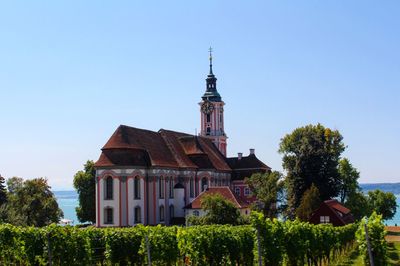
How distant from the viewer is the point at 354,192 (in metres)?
74.5

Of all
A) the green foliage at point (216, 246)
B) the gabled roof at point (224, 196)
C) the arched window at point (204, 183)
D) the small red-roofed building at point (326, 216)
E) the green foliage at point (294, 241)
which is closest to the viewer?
the green foliage at point (294, 241)

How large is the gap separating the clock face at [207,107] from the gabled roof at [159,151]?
561 cm

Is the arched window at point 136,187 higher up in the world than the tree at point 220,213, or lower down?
higher up

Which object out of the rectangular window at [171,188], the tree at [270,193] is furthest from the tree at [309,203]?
the rectangular window at [171,188]

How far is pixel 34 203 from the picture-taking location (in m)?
70.7

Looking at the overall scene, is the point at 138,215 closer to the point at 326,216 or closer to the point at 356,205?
the point at 326,216

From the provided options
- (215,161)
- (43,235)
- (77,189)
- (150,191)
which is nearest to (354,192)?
(215,161)

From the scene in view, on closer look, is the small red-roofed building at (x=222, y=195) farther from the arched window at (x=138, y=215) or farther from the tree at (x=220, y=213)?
the tree at (x=220, y=213)

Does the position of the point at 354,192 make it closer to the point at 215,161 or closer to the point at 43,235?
the point at 215,161

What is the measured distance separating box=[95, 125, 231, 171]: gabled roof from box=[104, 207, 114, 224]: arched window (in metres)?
4.76

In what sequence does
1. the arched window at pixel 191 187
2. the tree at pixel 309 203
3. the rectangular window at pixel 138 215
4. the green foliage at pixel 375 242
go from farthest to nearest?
the arched window at pixel 191 187, the rectangular window at pixel 138 215, the tree at pixel 309 203, the green foliage at pixel 375 242

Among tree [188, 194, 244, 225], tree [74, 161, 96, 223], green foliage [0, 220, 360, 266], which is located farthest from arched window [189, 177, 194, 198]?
green foliage [0, 220, 360, 266]

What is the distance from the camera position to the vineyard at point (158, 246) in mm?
28328

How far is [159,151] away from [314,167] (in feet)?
62.9
